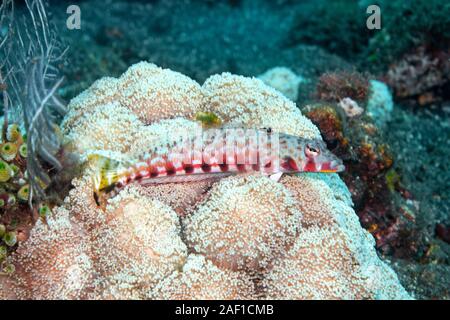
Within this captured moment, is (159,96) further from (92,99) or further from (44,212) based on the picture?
(44,212)

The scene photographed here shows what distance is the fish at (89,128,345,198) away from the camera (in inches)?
145

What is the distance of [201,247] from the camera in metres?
3.18

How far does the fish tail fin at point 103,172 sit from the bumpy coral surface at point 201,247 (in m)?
0.12

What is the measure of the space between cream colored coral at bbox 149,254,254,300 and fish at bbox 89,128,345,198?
0.90m

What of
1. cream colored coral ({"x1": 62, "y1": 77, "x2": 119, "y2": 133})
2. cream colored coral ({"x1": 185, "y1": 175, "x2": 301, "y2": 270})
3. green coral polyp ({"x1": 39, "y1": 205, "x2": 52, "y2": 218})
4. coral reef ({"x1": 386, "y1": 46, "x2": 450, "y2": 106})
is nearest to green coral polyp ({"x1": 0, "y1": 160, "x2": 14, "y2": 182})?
green coral polyp ({"x1": 39, "y1": 205, "x2": 52, "y2": 218})

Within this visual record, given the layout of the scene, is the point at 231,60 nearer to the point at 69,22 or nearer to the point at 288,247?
the point at 69,22

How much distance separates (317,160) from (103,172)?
189cm

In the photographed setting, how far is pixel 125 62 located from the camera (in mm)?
10312

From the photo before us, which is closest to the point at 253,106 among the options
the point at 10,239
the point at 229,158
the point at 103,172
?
the point at 229,158

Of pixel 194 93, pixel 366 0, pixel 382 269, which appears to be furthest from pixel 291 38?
pixel 382 269

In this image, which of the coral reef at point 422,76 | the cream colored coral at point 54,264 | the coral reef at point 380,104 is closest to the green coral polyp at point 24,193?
the cream colored coral at point 54,264

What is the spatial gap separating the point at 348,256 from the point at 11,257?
2660 mm

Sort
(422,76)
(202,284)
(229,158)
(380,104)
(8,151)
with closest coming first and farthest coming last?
(202,284)
(8,151)
(229,158)
(380,104)
(422,76)

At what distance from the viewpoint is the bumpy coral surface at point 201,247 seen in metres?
3.04
